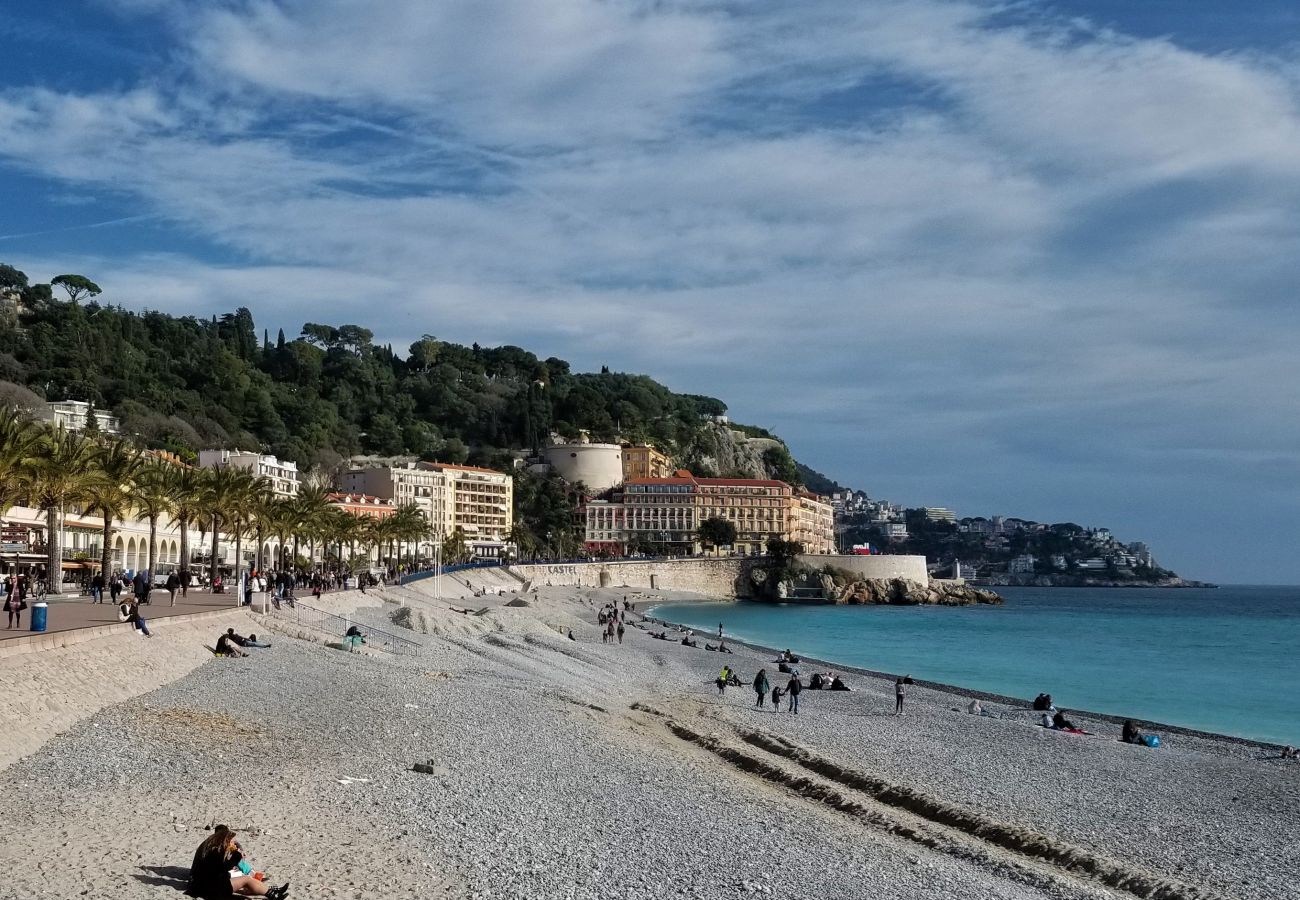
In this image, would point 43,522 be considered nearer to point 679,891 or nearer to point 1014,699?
point 1014,699

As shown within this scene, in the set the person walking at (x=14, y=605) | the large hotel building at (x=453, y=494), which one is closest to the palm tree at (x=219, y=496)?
the person walking at (x=14, y=605)

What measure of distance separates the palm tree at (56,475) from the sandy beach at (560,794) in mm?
10323

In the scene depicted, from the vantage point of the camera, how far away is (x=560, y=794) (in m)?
15.3

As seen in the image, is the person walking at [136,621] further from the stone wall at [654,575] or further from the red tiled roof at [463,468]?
the red tiled roof at [463,468]

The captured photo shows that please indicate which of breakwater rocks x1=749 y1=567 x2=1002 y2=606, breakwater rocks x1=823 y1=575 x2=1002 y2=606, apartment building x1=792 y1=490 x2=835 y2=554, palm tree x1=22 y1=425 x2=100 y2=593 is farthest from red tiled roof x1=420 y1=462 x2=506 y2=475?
palm tree x1=22 y1=425 x2=100 y2=593

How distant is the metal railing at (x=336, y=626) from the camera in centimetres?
3444

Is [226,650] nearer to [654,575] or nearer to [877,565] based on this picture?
[654,575]

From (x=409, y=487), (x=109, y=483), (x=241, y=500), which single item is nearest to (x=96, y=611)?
(x=109, y=483)

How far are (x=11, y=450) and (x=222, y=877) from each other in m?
25.8

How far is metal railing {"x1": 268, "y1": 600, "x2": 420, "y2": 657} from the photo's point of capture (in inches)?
1356

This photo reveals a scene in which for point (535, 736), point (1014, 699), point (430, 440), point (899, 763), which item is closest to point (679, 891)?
point (535, 736)

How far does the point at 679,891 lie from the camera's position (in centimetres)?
1136

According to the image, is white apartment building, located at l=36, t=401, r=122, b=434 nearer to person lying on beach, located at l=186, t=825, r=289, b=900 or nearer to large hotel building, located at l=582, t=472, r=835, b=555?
large hotel building, located at l=582, t=472, r=835, b=555

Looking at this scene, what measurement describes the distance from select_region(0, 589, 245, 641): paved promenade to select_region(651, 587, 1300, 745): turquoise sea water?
2491cm
